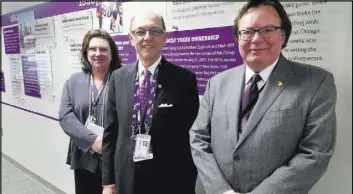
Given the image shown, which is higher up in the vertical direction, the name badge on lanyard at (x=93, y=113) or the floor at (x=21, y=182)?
the name badge on lanyard at (x=93, y=113)

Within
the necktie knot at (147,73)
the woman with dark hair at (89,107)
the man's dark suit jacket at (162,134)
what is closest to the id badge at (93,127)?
the woman with dark hair at (89,107)

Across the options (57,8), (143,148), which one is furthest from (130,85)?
(57,8)

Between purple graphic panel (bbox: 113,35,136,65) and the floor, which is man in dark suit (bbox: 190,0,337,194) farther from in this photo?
the floor

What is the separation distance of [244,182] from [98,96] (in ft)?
4.06

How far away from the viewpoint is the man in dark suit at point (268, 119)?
996mm

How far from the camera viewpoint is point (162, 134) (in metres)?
1.47

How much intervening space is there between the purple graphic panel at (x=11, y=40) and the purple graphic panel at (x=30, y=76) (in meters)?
0.23

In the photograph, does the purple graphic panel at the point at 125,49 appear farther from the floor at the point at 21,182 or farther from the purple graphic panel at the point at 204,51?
the floor at the point at 21,182

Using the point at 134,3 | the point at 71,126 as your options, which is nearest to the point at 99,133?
the point at 71,126

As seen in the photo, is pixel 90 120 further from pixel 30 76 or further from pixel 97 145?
pixel 30 76

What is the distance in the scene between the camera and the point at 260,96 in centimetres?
107

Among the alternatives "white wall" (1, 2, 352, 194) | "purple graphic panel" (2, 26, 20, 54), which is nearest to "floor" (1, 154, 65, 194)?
"white wall" (1, 2, 352, 194)

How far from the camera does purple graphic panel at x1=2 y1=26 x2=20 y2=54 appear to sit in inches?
143

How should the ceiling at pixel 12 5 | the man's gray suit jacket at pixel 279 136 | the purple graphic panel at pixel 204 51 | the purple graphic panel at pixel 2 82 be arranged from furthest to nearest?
the purple graphic panel at pixel 2 82
the ceiling at pixel 12 5
the purple graphic panel at pixel 204 51
the man's gray suit jacket at pixel 279 136
